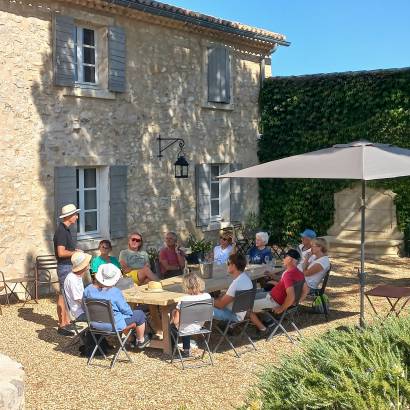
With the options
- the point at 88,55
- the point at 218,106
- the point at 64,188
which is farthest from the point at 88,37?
the point at 218,106

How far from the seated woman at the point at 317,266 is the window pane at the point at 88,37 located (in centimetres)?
560

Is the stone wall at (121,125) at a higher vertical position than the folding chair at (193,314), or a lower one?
higher

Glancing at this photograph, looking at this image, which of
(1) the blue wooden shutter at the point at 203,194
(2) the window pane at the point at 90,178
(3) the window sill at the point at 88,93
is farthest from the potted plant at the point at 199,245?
(3) the window sill at the point at 88,93

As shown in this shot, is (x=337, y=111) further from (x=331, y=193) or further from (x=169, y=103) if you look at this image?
(x=169, y=103)

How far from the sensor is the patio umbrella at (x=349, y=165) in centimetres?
653

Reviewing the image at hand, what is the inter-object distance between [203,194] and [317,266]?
18.4ft

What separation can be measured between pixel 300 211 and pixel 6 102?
7.80 metres

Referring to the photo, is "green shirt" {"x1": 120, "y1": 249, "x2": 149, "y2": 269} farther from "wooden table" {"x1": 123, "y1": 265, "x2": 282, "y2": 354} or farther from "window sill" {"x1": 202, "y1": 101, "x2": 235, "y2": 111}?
"window sill" {"x1": 202, "y1": 101, "x2": 235, "y2": 111}

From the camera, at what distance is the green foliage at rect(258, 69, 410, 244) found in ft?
46.5

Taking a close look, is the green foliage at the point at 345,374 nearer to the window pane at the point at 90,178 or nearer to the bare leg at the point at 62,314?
the bare leg at the point at 62,314

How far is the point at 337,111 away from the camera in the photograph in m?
14.7

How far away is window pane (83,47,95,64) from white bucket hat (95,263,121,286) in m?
5.82

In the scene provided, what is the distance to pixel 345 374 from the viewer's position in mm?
3566

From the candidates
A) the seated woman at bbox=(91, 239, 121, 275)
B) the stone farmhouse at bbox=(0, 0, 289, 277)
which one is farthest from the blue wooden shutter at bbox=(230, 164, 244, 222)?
the seated woman at bbox=(91, 239, 121, 275)
